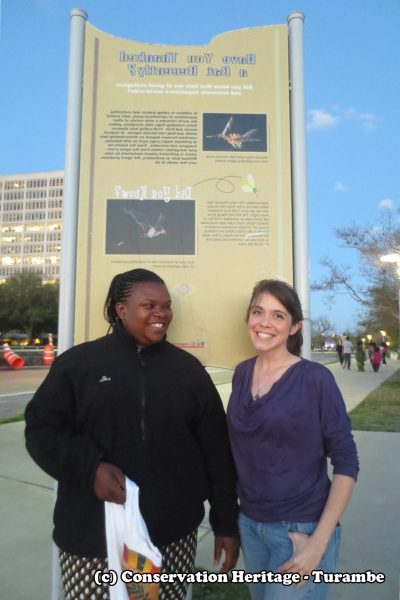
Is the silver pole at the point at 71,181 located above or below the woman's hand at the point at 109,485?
above

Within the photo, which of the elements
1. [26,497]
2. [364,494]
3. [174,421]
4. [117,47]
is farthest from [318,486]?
[26,497]

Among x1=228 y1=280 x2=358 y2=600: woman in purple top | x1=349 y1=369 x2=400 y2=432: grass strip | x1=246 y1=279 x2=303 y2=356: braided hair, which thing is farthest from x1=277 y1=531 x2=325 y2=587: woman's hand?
x1=349 y1=369 x2=400 y2=432: grass strip

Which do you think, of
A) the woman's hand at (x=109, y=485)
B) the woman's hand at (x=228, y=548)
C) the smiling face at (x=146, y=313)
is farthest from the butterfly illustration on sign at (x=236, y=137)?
the woman's hand at (x=228, y=548)

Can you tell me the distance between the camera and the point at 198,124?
244 centimetres

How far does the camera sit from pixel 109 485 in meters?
1.51

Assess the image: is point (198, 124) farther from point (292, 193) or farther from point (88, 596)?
point (88, 596)

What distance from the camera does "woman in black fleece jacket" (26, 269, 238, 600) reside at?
1569 mm

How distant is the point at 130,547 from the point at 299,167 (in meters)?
1.91

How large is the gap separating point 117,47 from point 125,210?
0.89 m

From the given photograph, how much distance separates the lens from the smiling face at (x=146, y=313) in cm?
171

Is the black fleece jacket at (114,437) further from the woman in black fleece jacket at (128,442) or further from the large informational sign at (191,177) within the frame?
the large informational sign at (191,177)

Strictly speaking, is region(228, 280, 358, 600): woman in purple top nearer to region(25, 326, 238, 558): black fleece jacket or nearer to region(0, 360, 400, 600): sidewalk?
region(25, 326, 238, 558): black fleece jacket

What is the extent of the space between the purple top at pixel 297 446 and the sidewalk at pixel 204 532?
163 centimetres

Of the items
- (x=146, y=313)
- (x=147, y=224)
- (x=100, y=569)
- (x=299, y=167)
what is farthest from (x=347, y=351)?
(x=100, y=569)
